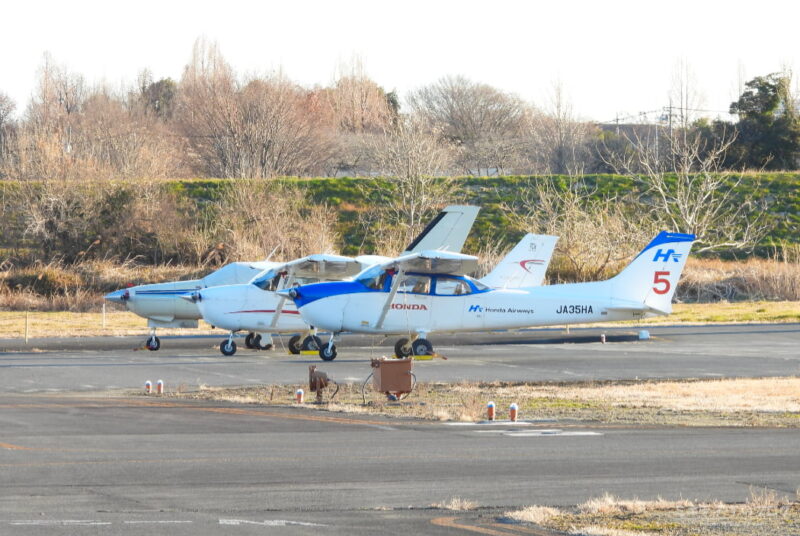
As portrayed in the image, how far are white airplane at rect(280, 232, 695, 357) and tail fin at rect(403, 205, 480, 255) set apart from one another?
299cm

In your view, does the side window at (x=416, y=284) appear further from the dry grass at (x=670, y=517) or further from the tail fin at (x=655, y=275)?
the dry grass at (x=670, y=517)

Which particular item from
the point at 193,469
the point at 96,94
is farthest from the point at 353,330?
the point at 96,94

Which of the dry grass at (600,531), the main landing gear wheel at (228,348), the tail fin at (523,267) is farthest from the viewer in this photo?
the tail fin at (523,267)

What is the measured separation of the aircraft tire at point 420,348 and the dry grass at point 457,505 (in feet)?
53.5

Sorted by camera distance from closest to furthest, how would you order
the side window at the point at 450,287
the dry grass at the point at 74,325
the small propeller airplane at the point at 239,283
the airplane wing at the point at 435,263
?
the airplane wing at the point at 435,263 → the side window at the point at 450,287 → the small propeller airplane at the point at 239,283 → the dry grass at the point at 74,325

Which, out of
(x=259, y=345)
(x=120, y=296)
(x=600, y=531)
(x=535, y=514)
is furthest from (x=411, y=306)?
(x=600, y=531)

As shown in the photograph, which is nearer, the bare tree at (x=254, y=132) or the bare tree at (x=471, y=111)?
the bare tree at (x=254, y=132)

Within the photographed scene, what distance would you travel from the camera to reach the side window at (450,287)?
27.4 meters

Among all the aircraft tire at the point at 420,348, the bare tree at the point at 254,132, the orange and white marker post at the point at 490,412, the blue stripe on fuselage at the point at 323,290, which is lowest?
the orange and white marker post at the point at 490,412

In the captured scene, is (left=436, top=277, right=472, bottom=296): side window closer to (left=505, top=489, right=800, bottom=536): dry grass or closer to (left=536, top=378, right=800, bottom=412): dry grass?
(left=536, top=378, right=800, bottom=412): dry grass

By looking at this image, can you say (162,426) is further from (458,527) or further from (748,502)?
(748,502)

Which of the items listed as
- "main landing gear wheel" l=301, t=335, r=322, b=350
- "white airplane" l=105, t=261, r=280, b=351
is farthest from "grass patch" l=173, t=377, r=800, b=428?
"white airplane" l=105, t=261, r=280, b=351

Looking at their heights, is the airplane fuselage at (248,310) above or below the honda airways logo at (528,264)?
below

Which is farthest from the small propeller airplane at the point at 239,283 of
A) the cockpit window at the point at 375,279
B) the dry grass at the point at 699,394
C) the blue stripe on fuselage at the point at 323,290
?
the dry grass at the point at 699,394
